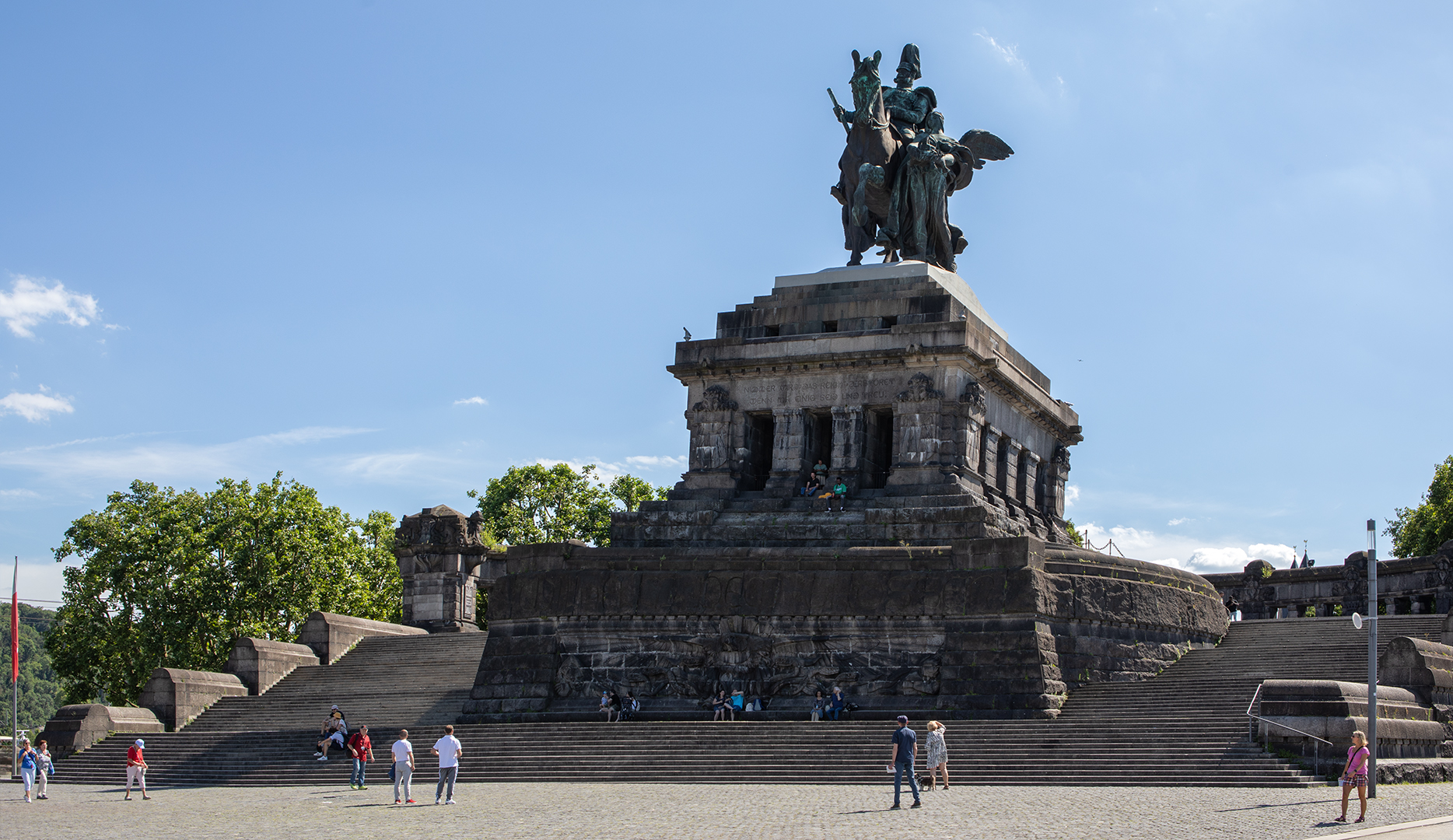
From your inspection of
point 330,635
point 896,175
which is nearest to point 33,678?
point 330,635

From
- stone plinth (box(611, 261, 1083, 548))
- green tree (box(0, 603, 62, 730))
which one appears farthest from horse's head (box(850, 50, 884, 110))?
green tree (box(0, 603, 62, 730))

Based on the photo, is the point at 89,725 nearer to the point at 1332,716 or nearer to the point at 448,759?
the point at 448,759

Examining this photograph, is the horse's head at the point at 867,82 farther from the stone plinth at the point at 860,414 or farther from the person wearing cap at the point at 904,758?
the person wearing cap at the point at 904,758

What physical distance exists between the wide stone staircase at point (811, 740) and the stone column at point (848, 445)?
9.38 meters

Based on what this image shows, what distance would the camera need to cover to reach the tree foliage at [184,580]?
53094 mm

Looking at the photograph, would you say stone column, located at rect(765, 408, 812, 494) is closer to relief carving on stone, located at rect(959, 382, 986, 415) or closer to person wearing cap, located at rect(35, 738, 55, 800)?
relief carving on stone, located at rect(959, 382, 986, 415)

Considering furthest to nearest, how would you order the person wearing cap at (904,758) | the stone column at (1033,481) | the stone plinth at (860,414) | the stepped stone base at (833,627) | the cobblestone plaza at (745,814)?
the stone column at (1033,481) < the stone plinth at (860,414) < the stepped stone base at (833,627) < the person wearing cap at (904,758) < the cobblestone plaza at (745,814)

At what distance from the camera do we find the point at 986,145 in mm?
48812

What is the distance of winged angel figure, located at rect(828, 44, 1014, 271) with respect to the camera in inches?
1795

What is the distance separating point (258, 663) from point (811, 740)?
60.5ft

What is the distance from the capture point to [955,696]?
3278 cm

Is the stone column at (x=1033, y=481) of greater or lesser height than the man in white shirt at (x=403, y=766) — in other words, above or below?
above

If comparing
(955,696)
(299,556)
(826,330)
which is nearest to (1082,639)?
(955,696)

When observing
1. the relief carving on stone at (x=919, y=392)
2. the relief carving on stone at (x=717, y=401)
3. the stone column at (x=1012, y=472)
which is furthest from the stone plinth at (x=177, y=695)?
the stone column at (x=1012, y=472)
